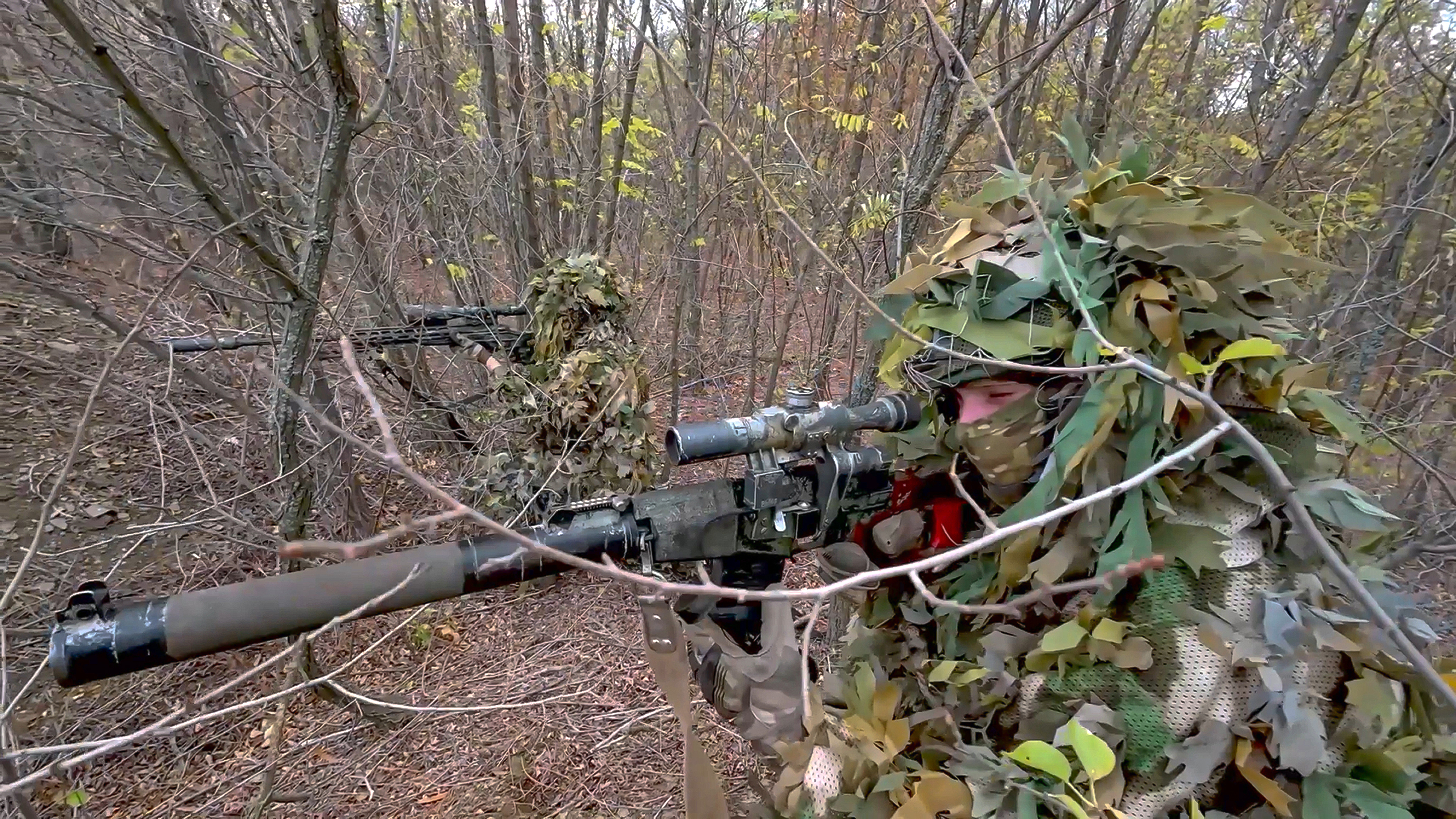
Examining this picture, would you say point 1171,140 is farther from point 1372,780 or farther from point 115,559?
point 115,559

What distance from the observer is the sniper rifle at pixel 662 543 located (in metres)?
1.28

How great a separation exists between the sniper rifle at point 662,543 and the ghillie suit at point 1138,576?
0.26 meters

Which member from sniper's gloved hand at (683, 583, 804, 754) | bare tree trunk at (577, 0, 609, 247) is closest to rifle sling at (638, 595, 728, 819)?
sniper's gloved hand at (683, 583, 804, 754)

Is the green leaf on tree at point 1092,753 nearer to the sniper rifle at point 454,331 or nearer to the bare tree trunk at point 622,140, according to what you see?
the sniper rifle at point 454,331

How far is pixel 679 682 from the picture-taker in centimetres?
189

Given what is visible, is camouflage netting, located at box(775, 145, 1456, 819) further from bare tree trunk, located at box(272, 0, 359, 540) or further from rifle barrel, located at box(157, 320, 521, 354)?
rifle barrel, located at box(157, 320, 521, 354)

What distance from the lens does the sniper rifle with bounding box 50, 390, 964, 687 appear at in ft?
4.21

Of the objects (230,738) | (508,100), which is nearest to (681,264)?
(508,100)

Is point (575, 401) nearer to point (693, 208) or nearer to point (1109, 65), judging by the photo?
point (693, 208)

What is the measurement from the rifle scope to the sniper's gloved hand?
480 mm

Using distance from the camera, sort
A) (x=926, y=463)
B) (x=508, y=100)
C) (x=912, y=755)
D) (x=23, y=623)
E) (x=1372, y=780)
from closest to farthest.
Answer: (x=1372, y=780)
(x=912, y=755)
(x=926, y=463)
(x=23, y=623)
(x=508, y=100)

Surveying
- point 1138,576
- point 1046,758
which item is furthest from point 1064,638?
point 1046,758

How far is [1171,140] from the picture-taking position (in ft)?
18.3

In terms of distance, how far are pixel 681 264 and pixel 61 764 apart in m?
5.08
